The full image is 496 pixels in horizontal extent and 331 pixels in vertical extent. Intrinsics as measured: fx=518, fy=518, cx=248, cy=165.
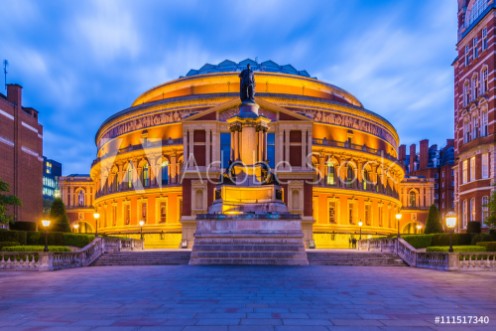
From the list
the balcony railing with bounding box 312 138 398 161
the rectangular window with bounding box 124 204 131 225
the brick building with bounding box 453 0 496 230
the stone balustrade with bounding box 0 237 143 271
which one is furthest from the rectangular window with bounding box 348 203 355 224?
the stone balustrade with bounding box 0 237 143 271

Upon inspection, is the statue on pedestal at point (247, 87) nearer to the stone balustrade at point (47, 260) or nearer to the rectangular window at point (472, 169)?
the stone balustrade at point (47, 260)

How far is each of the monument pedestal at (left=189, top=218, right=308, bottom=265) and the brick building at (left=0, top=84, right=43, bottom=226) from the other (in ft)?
151

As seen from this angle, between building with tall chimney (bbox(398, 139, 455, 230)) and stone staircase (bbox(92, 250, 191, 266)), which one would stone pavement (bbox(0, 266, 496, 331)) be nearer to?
stone staircase (bbox(92, 250, 191, 266))

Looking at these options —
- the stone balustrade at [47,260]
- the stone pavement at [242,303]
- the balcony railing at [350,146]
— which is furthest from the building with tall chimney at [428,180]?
the stone pavement at [242,303]

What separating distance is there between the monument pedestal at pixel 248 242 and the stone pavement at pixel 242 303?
910 centimetres

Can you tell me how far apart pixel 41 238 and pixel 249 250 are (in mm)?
21023

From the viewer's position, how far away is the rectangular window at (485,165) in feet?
178

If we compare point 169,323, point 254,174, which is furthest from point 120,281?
point 254,174

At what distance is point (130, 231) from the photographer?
73.0 m

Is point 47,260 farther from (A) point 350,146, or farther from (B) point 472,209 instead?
(A) point 350,146

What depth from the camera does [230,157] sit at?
60438 mm

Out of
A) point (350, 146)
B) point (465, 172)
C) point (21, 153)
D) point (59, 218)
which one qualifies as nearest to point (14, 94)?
point (21, 153)

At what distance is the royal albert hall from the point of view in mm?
61781

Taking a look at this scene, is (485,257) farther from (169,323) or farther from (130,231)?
(130,231)
